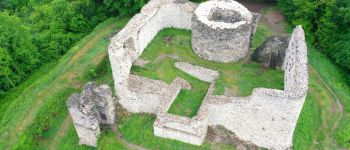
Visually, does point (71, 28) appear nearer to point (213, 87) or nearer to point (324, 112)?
point (213, 87)

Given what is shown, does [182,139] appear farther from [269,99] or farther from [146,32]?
[146,32]

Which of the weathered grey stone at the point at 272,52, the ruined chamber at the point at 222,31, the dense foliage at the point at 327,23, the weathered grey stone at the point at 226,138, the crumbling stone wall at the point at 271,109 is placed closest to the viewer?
the crumbling stone wall at the point at 271,109

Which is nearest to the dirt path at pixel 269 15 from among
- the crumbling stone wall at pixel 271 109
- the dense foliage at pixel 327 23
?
the dense foliage at pixel 327 23

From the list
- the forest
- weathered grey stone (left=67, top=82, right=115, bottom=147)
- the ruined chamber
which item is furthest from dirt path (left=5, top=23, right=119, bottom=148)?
the ruined chamber

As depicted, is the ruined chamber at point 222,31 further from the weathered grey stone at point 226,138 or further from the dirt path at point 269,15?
the dirt path at point 269,15

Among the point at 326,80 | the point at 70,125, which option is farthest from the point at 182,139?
the point at 326,80

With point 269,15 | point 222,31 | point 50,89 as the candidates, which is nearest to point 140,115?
point 222,31
